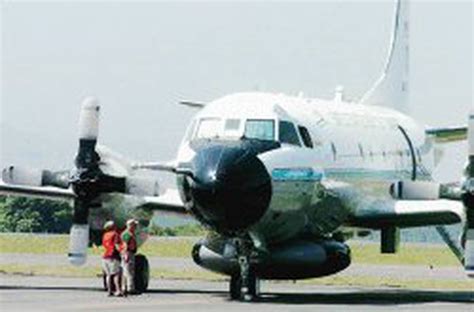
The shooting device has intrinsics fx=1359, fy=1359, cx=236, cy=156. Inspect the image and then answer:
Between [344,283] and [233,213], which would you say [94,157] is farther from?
[344,283]

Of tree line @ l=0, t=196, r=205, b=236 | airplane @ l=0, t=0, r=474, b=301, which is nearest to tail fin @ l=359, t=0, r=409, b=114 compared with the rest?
airplane @ l=0, t=0, r=474, b=301

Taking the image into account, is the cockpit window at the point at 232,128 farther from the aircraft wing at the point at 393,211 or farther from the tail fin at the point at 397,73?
the tail fin at the point at 397,73

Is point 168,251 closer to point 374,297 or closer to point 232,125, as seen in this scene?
point 374,297

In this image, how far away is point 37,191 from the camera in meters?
33.6

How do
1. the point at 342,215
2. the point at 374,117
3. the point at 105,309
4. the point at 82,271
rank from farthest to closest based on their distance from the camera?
1. the point at 82,271
2. the point at 374,117
3. the point at 342,215
4. the point at 105,309

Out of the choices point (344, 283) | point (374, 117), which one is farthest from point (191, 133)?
point (344, 283)

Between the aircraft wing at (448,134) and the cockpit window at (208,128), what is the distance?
11.7 metres

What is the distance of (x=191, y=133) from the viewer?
28.8 metres

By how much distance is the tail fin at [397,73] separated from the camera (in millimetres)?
42375

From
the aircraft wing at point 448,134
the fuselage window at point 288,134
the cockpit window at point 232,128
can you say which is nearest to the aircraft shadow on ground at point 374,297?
the fuselage window at point 288,134

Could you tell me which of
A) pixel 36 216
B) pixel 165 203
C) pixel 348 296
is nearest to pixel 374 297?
pixel 348 296

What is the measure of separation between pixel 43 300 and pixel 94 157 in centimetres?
410

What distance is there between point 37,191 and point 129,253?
453 cm

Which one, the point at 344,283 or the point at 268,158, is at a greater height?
the point at 268,158
